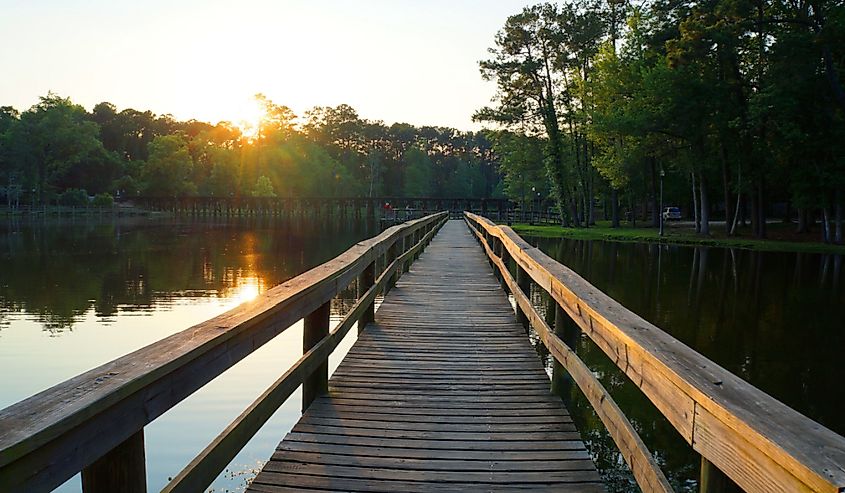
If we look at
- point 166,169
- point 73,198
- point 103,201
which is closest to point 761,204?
point 103,201

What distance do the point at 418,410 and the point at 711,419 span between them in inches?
103

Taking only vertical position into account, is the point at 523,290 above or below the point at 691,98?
below

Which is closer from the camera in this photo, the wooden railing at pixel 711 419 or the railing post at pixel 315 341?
the wooden railing at pixel 711 419

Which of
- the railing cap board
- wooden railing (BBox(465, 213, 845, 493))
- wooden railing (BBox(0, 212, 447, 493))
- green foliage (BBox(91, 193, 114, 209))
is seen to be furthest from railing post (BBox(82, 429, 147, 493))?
green foliage (BBox(91, 193, 114, 209))

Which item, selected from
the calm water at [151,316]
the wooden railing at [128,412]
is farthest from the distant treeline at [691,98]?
the wooden railing at [128,412]

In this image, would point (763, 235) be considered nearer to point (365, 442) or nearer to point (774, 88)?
point (774, 88)

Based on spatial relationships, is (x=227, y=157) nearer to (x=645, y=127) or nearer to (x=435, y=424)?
(x=645, y=127)

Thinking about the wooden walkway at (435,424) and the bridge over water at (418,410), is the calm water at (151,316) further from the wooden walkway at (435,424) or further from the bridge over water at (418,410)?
the bridge over water at (418,410)

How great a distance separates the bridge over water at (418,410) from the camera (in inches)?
59.6

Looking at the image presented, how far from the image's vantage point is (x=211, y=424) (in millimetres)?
6891

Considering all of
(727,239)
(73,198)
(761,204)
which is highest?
(761,204)

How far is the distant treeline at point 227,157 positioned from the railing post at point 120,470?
69065mm

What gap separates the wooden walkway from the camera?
3.17 m

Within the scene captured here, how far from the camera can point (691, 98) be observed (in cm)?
2955
